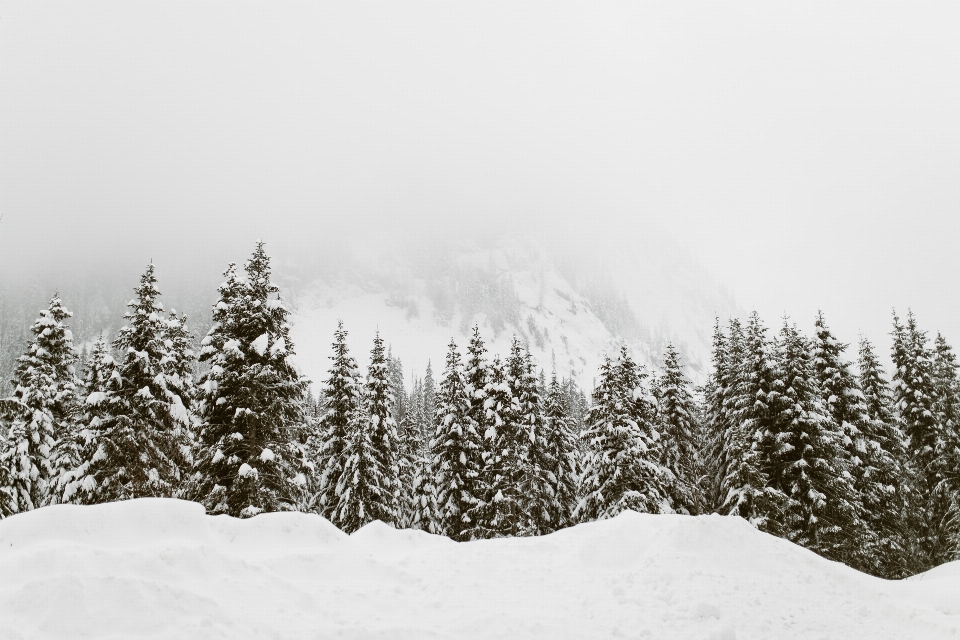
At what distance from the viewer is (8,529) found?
336 inches

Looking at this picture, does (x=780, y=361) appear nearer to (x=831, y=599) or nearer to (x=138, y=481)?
(x=831, y=599)

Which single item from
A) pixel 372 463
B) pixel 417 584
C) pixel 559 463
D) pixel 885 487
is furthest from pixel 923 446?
pixel 417 584

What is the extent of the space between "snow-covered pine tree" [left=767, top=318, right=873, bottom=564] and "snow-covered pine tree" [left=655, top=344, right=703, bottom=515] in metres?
5.97

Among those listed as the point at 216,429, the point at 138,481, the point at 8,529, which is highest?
the point at 216,429

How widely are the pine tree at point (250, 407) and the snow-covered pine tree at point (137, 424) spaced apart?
1546mm

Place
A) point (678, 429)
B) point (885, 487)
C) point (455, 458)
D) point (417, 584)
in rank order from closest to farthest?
point (417, 584), point (885, 487), point (455, 458), point (678, 429)

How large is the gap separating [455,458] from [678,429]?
12.6m

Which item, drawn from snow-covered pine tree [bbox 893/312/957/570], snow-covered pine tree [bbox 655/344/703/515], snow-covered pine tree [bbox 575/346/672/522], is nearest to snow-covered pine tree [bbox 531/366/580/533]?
snow-covered pine tree [bbox 575/346/672/522]

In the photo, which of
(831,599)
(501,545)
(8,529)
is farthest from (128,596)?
(831,599)

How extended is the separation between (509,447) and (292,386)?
1165 centimetres

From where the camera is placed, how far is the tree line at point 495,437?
66.0 feet

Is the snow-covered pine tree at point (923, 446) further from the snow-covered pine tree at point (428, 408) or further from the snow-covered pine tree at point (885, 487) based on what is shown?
the snow-covered pine tree at point (428, 408)

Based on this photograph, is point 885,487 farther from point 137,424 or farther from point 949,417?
point 137,424

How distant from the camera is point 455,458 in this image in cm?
2792
